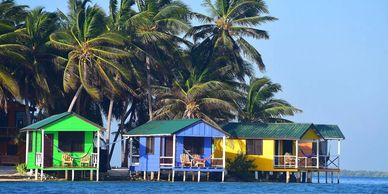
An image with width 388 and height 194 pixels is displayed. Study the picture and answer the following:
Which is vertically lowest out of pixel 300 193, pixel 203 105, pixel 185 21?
pixel 300 193

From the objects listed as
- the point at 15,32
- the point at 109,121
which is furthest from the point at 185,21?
the point at 15,32

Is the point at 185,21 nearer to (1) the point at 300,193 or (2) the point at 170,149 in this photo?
(2) the point at 170,149

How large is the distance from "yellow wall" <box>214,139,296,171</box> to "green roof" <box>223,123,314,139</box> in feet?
1.92

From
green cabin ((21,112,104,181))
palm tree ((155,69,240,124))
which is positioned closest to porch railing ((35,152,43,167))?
green cabin ((21,112,104,181))

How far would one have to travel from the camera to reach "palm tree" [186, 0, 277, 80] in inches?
3105

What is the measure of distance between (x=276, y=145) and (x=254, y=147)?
151 cm

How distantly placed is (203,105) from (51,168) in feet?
46.4

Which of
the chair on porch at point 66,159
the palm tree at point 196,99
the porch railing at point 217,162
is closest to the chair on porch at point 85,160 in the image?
the chair on porch at point 66,159

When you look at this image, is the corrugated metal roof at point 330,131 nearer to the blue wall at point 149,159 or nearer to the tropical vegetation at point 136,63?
the tropical vegetation at point 136,63

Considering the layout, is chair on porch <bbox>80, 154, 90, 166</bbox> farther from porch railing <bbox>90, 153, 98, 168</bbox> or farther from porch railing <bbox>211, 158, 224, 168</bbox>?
porch railing <bbox>211, 158, 224, 168</bbox>

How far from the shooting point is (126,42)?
70.8 metres

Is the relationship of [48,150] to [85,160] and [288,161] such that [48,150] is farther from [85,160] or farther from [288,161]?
[288,161]

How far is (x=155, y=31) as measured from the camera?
74500mm

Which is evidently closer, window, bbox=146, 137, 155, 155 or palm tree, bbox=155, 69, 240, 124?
window, bbox=146, 137, 155, 155
